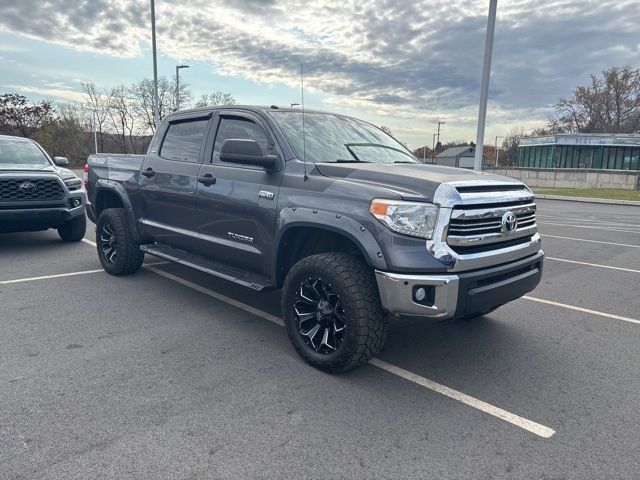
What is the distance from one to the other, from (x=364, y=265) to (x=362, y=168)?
77cm

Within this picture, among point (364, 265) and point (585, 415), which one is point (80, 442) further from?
point (585, 415)

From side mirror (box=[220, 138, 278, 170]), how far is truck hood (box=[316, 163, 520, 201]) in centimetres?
40

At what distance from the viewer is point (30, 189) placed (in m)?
7.25

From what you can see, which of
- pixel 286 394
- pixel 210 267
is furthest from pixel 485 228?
pixel 210 267

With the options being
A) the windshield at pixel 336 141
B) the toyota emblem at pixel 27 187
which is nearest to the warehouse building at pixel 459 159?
the toyota emblem at pixel 27 187

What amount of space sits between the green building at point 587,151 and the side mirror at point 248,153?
155 ft

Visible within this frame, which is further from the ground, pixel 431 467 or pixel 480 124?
pixel 480 124

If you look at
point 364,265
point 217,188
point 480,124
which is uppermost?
point 480,124

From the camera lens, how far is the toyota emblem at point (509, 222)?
3500 millimetres

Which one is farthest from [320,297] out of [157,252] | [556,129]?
[556,129]

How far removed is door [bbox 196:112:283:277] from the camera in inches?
156

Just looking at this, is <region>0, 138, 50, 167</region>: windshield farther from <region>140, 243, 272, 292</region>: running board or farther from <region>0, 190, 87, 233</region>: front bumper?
<region>140, 243, 272, 292</region>: running board

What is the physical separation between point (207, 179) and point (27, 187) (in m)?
4.29

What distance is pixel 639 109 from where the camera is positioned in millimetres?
52812
